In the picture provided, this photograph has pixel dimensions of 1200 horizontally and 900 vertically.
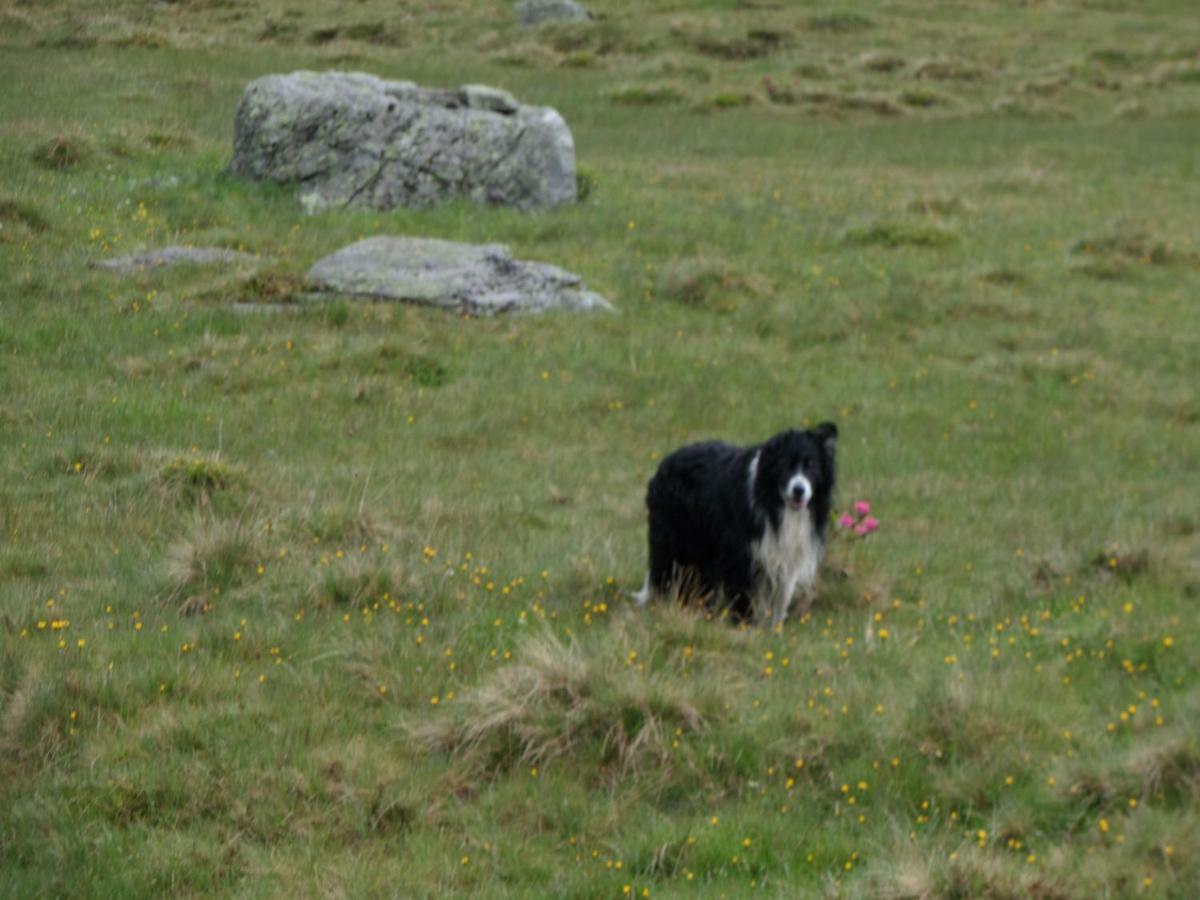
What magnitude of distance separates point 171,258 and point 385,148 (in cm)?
457

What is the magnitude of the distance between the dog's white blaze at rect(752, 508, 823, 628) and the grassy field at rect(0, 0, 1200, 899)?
32 centimetres

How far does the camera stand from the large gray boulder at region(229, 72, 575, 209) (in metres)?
22.7

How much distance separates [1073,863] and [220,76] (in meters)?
28.2

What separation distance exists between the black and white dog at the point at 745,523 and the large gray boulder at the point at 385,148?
1255 cm

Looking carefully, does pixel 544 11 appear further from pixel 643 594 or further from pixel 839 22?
pixel 643 594

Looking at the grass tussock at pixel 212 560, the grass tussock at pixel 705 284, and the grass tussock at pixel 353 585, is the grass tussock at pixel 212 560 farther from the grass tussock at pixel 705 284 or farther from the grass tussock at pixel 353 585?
the grass tussock at pixel 705 284

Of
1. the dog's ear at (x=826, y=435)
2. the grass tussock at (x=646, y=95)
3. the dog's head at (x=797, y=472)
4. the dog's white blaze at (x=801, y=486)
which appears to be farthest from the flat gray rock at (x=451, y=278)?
the grass tussock at (x=646, y=95)

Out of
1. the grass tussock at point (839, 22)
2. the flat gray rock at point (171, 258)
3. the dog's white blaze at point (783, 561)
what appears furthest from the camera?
the grass tussock at point (839, 22)

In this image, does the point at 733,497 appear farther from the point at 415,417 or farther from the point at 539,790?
the point at 415,417

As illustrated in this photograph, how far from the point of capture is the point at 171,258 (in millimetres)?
19281

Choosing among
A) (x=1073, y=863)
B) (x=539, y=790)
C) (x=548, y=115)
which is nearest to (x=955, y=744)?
(x=1073, y=863)

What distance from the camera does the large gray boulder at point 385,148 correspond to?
2273cm

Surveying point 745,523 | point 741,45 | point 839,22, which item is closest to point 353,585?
point 745,523

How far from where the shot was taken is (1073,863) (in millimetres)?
7023
